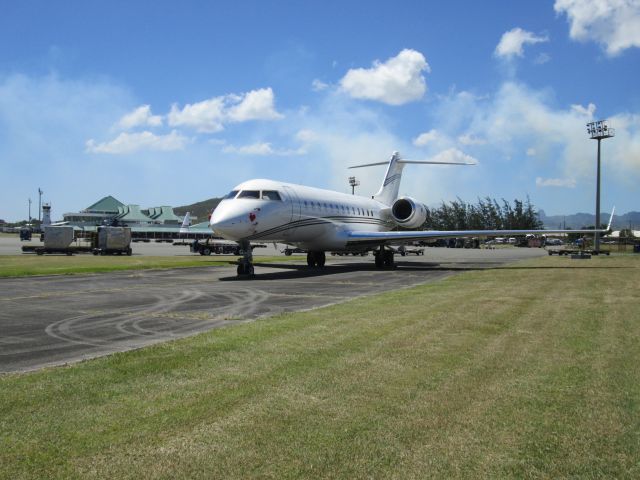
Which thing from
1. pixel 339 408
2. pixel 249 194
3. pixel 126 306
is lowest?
pixel 126 306

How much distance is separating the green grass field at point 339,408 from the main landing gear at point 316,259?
2025cm

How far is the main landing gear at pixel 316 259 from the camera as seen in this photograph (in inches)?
1131

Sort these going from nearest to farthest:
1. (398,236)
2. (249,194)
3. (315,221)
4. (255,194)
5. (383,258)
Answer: (249,194) < (255,194) < (315,221) < (398,236) < (383,258)

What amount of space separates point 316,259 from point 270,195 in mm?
7034

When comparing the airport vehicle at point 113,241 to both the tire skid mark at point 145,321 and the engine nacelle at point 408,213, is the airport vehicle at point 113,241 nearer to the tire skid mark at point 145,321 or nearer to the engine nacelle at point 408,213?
the engine nacelle at point 408,213

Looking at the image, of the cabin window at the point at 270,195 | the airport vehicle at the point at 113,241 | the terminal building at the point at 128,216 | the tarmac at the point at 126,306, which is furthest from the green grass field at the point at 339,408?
the terminal building at the point at 128,216

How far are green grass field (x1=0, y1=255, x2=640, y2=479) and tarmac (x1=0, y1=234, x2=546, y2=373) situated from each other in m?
1.08

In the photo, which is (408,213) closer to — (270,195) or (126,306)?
(270,195)

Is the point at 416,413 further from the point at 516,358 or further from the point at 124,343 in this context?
the point at 124,343

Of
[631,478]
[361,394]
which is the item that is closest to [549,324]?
[361,394]

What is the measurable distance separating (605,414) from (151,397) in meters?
4.10

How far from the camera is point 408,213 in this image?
33312mm

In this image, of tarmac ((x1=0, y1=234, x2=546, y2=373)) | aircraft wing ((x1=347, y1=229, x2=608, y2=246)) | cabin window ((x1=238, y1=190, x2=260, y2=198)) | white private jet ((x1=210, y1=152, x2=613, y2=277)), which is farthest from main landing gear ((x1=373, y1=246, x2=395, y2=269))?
cabin window ((x1=238, y1=190, x2=260, y2=198))

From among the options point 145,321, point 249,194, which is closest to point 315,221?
point 249,194
